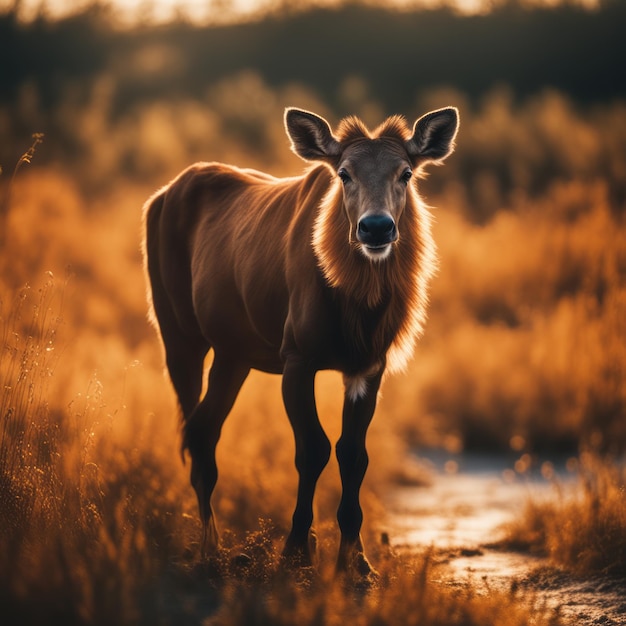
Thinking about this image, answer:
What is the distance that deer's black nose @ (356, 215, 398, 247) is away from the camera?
5.52 metres

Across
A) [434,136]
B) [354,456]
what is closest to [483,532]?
[354,456]

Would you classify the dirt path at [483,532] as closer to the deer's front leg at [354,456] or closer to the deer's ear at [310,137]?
the deer's front leg at [354,456]

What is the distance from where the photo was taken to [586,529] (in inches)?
292

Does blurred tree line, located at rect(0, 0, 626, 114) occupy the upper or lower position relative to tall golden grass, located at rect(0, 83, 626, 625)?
upper

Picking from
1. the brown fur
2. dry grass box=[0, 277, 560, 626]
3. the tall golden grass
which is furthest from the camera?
the brown fur

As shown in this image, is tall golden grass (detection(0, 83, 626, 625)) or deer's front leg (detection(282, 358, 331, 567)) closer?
tall golden grass (detection(0, 83, 626, 625))

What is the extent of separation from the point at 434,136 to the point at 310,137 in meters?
0.76

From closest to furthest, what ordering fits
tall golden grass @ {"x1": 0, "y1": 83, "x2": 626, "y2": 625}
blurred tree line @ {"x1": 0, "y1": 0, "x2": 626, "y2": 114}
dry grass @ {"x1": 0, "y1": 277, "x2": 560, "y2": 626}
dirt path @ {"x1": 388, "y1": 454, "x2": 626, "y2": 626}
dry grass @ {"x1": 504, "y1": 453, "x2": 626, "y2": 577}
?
dry grass @ {"x1": 0, "y1": 277, "x2": 560, "y2": 626}
tall golden grass @ {"x1": 0, "y1": 83, "x2": 626, "y2": 625}
dirt path @ {"x1": 388, "y1": 454, "x2": 626, "y2": 626}
dry grass @ {"x1": 504, "y1": 453, "x2": 626, "y2": 577}
blurred tree line @ {"x1": 0, "y1": 0, "x2": 626, "y2": 114}

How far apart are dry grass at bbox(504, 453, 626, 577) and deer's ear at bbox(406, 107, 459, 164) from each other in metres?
2.69

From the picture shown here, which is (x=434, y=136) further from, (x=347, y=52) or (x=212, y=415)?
(x=347, y=52)

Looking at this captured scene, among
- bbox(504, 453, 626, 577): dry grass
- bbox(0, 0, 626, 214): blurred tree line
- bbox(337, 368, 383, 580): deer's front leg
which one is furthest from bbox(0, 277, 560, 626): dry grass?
bbox(0, 0, 626, 214): blurred tree line

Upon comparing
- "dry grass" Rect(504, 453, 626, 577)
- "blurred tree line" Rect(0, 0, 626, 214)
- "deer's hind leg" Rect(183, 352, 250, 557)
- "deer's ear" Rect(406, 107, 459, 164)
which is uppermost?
"blurred tree line" Rect(0, 0, 626, 214)

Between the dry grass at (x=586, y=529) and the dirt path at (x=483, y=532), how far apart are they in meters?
0.16

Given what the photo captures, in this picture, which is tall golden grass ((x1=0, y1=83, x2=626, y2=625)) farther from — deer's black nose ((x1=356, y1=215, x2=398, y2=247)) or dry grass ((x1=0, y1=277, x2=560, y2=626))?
deer's black nose ((x1=356, y1=215, x2=398, y2=247))
